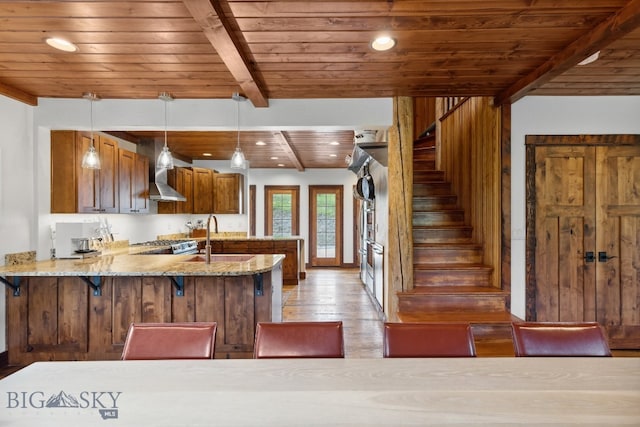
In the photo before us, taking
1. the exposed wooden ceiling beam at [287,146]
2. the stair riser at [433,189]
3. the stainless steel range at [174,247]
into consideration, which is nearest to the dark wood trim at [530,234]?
the stair riser at [433,189]

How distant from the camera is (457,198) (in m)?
4.67

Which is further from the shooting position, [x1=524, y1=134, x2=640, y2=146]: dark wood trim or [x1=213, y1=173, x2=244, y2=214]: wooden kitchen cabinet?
[x1=213, y1=173, x2=244, y2=214]: wooden kitchen cabinet

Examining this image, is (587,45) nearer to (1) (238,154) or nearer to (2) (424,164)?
(1) (238,154)

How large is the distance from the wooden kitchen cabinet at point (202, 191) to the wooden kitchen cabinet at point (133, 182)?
150 cm

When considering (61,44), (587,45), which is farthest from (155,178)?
(587,45)

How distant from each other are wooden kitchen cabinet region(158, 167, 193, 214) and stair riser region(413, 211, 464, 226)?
13.2 ft

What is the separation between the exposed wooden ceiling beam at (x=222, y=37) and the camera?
1.82 metres

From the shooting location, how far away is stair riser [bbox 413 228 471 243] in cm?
423

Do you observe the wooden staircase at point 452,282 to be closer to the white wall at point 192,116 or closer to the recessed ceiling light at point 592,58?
the white wall at point 192,116

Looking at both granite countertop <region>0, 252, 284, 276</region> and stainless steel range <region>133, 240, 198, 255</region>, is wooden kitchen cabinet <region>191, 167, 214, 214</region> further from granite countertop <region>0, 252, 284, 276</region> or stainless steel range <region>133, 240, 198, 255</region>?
granite countertop <region>0, 252, 284, 276</region>

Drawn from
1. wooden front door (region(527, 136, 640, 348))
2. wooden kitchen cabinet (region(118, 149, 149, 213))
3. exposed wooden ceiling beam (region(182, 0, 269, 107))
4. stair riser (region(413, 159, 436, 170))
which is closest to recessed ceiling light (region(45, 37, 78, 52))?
exposed wooden ceiling beam (region(182, 0, 269, 107))

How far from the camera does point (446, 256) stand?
13.1 ft

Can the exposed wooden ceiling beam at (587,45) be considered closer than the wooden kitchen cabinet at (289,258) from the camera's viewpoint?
Yes

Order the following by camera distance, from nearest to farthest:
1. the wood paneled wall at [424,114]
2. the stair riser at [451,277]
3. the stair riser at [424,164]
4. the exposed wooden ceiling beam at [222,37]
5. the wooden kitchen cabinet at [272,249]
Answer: the exposed wooden ceiling beam at [222,37]
the stair riser at [451,277]
the stair riser at [424,164]
the wood paneled wall at [424,114]
the wooden kitchen cabinet at [272,249]
